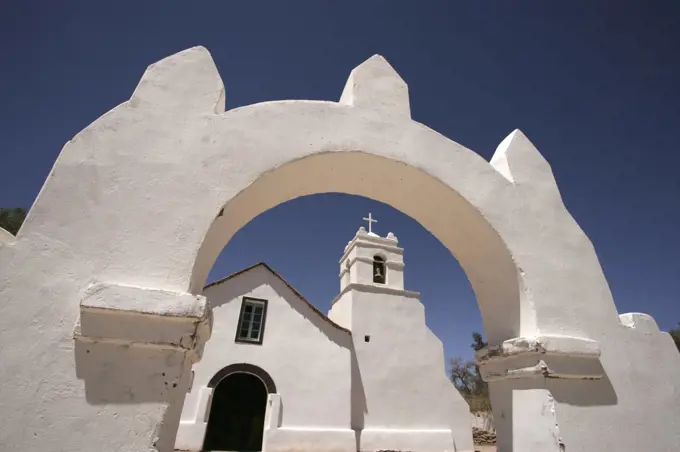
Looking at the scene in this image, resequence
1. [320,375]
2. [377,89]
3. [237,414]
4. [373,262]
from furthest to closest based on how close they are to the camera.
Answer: [373,262] → [320,375] → [237,414] → [377,89]

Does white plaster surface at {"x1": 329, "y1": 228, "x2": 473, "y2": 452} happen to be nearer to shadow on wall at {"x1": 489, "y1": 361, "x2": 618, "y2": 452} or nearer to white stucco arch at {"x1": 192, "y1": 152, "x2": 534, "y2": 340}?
shadow on wall at {"x1": 489, "y1": 361, "x2": 618, "y2": 452}

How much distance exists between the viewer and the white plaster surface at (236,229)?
1.61 meters

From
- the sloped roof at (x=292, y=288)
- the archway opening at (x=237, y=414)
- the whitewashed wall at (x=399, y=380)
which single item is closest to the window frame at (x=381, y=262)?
the whitewashed wall at (x=399, y=380)

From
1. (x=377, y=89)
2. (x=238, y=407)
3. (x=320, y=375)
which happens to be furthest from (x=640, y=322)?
(x=238, y=407)

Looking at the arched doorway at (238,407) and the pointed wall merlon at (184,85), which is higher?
the pointed wall merlon at (184,85)

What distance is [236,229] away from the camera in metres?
2.52

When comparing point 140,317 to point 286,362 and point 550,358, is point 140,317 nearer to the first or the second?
point 550,358

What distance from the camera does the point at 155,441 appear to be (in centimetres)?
159

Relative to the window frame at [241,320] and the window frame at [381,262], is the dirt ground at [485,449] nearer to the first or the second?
the window frame at [381,262]

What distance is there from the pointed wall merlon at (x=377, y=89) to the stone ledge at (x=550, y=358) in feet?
5.93

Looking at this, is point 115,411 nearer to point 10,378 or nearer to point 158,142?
point 10,378

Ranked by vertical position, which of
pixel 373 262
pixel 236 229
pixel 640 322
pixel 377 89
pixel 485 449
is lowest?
pixel 485 449

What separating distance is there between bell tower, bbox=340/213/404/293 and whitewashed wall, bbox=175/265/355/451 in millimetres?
2626

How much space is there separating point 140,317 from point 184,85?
1450 mm
